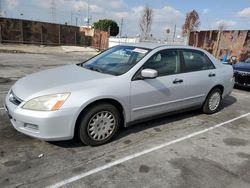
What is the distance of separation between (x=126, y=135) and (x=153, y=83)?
39.4 inches

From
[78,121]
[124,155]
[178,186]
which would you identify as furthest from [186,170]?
[78,121]

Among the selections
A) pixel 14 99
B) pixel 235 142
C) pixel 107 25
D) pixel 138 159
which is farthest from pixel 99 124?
pixel 107 25

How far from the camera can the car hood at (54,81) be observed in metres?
3.63

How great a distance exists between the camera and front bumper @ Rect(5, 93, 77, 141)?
3.40 meters

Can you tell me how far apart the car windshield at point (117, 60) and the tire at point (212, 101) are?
80.8 inches

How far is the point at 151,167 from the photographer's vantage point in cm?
345

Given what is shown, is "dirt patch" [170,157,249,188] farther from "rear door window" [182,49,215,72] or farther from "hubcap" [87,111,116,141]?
"rear door window" [182,49,215,72]

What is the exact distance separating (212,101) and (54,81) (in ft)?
11.8

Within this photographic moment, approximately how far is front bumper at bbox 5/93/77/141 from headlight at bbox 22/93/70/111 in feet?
0.19

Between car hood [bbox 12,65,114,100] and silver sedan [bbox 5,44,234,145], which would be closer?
silver sedan [bbox 5,44,234,145]

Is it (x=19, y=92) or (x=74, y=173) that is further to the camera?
(x=19, y=92)

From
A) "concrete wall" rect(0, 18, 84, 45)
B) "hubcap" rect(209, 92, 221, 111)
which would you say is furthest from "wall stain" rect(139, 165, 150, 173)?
"concrete wall" rect(0, 18, 84, 45)

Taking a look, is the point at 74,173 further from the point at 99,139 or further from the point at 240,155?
the point at 240,155

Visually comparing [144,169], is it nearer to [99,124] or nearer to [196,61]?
[99,124]
